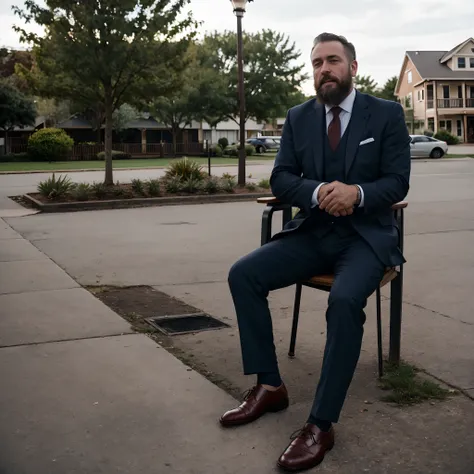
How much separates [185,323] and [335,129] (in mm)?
2102

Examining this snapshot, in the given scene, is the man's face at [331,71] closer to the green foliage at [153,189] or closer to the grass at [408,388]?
the grass at [408,388]

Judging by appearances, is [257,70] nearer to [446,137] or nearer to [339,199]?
[446,137]

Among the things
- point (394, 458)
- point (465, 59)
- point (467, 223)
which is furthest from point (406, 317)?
point (465, 59)

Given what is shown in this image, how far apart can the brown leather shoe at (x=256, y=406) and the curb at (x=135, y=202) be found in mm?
11756

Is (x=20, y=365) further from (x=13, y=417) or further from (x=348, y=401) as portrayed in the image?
(x=348, y=401)

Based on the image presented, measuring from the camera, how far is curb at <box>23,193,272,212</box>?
14688 millimetres

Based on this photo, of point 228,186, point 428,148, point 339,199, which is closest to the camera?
point 339,199

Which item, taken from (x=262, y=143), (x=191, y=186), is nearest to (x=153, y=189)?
(x=191, y=186)

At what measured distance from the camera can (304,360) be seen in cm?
442

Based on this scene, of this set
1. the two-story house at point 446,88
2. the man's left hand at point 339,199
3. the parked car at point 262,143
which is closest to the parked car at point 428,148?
the parked car at point 262,143

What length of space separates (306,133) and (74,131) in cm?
6119

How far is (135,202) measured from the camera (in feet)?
51.2

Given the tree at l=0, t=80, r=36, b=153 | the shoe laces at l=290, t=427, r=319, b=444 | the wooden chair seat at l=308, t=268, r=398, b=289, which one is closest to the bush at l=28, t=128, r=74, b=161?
the tree at l=0, t=80, r=36, b=153

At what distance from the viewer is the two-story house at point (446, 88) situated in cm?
7238
